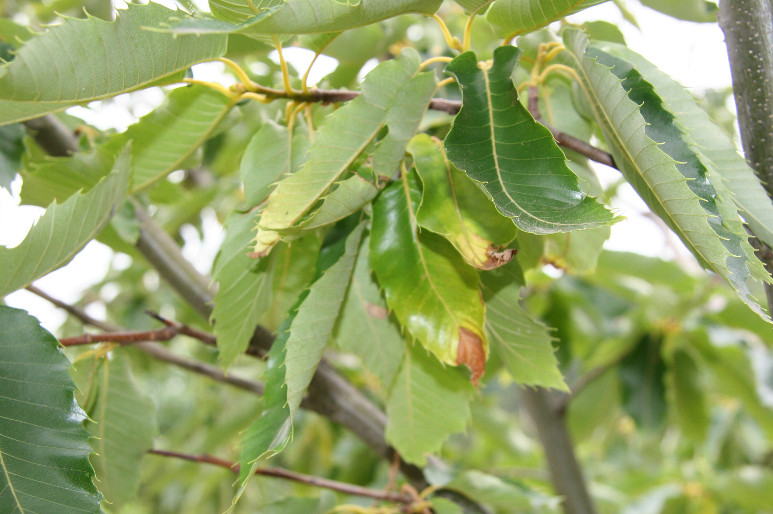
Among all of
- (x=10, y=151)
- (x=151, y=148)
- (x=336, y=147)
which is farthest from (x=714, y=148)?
(x=10, y=151)

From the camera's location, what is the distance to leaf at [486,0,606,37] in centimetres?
43

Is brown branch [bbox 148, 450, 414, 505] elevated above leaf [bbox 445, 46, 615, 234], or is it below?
below

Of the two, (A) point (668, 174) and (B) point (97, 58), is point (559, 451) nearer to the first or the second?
(A) point (668, 174)

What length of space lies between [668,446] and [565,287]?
0.99 meters

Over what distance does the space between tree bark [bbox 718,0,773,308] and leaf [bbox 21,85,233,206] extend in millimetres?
416

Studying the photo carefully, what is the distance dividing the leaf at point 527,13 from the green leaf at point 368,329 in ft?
0.71

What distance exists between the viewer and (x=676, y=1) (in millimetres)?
604

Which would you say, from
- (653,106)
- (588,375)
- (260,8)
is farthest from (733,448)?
(260,8)

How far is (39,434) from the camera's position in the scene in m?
0.43

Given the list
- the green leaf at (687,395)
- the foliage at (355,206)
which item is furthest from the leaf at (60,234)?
the green leaf at (687,395)

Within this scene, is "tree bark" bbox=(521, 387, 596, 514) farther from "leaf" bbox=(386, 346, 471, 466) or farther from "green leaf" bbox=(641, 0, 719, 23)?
"green leaf" bbox=(641, 0, 719, 23)

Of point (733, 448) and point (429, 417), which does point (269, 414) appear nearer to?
point (429, 417)

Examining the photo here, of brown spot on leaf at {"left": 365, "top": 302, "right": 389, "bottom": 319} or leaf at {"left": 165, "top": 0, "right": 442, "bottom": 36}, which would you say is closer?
leaf at {"left": 165, "top": 0, "right": 442, "bottom": 36}

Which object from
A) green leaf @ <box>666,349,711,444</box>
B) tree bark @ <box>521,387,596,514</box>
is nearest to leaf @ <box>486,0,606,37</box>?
tree bark @ <box>521,387,596,514</box>
